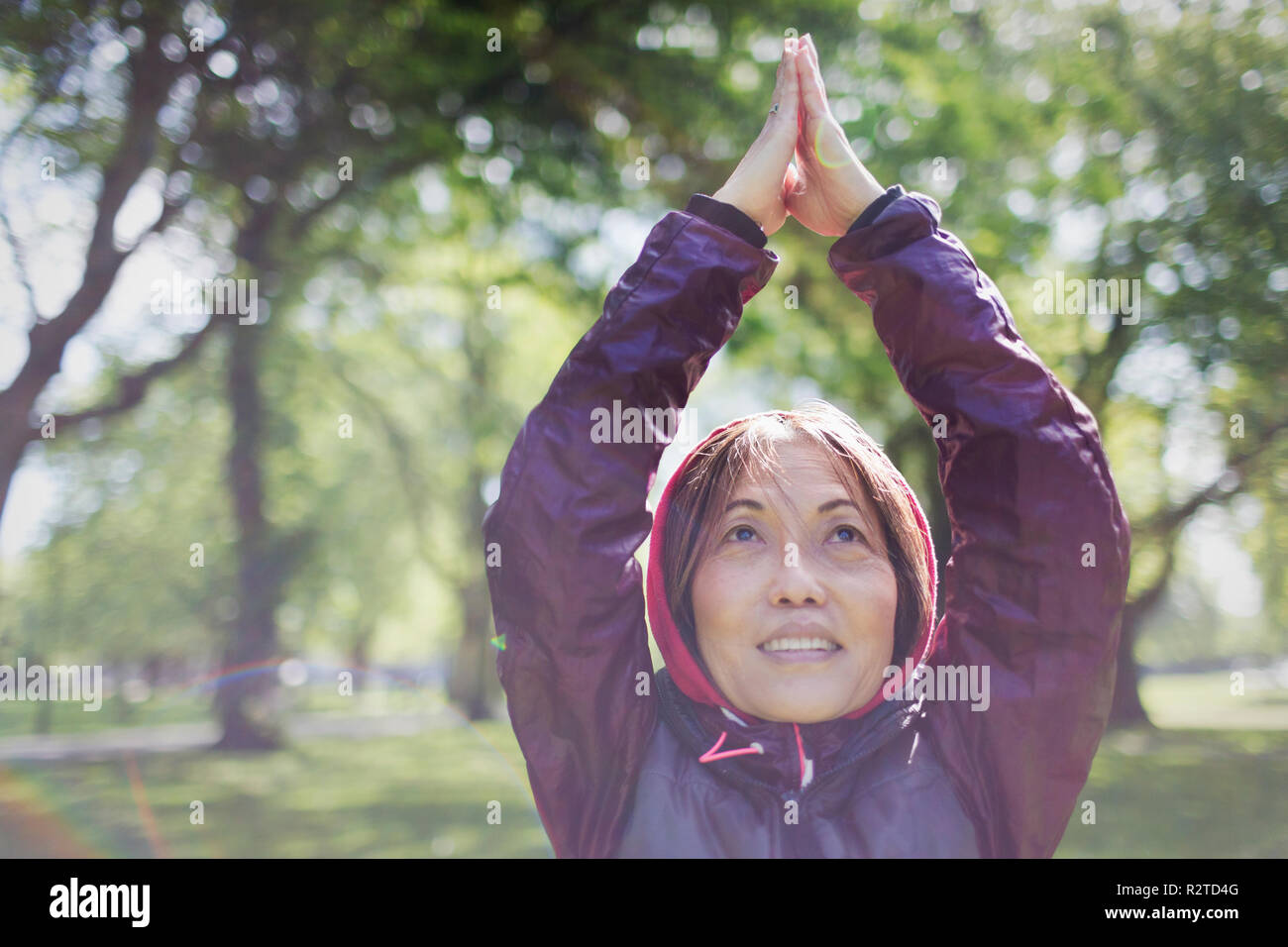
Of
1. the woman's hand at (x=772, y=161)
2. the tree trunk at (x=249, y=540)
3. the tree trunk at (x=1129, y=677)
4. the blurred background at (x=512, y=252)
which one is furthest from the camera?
the tree trunk at (x=249, y=540)

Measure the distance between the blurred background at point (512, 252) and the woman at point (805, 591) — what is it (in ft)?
11.4

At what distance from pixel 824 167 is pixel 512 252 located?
8383mm

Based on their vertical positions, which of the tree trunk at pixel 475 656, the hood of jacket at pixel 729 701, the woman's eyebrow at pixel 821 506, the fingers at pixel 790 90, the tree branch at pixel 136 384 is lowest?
the tree trunk at pixel 475 656

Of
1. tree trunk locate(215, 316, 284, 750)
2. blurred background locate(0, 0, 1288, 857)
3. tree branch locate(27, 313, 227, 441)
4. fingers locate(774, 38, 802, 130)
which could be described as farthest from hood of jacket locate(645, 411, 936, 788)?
tree trunk locate(215, 316, 284, 750)

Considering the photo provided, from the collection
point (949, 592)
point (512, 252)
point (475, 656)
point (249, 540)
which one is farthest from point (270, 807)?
point (949, 592)

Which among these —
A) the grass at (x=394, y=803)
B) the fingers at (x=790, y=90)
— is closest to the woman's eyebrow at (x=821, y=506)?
the fingers at (x=790, y=90)

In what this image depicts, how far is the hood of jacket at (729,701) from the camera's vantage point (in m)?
1.51

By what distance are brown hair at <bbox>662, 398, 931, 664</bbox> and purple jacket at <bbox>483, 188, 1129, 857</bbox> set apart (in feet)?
0.27

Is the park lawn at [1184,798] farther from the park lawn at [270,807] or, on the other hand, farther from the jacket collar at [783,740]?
the jacket collar at [783,740]

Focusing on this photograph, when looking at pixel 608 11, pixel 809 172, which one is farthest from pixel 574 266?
pixel 809 172

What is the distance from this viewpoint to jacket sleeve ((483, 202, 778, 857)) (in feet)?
4.74

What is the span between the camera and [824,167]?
154 cm
